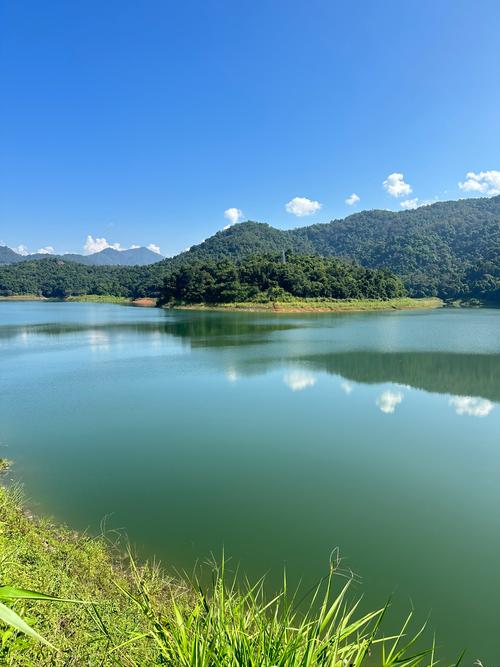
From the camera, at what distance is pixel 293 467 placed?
306 inches

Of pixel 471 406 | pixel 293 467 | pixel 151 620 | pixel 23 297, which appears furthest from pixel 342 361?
pixel 23 297

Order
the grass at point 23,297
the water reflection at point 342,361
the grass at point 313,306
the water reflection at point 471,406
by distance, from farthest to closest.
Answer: the grass at point 23,297
the grass at point 313,306
the water reflection at point 342,361
the water reflection at point 471,406

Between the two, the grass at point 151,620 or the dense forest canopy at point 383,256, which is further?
the dense forest canopy at point 383,256

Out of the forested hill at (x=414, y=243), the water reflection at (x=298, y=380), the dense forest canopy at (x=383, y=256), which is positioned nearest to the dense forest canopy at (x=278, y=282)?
the dense forest canopy at (x=383, y=256)

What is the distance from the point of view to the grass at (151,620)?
5.84ft

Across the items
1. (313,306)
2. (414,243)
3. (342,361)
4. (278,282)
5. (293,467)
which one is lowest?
(293,467)

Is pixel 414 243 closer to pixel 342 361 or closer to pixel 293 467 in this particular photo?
pixel 342 361

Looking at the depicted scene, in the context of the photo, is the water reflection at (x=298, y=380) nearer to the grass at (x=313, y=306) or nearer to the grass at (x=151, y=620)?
the grass at (x=151, y=620)

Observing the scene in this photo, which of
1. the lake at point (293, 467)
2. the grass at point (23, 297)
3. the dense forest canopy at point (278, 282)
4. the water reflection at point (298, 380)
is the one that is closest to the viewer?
the lake at point (293, 467)

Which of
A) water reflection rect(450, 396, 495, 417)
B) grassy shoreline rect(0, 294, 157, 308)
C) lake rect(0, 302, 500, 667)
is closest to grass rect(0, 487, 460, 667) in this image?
lake rect(0, 302, 500, 667)

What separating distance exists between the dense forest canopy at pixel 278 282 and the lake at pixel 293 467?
4334 cm

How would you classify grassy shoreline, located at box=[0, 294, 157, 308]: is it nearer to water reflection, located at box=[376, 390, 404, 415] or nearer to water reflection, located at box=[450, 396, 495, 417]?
water reflection, located at box=[376, 390, 404, 415]

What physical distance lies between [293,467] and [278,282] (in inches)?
2183

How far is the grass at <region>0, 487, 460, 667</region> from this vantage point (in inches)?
70.1
